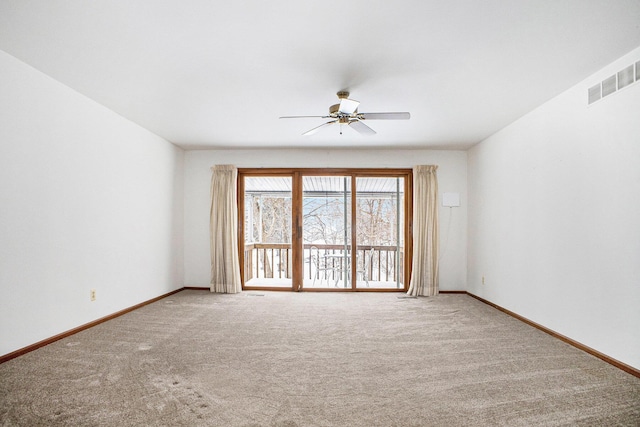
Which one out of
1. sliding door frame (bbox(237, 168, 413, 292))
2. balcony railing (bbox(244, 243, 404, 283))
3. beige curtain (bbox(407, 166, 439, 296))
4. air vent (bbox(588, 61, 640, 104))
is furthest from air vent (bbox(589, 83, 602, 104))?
balcony railing (bbox(244, 243, 404, 283))

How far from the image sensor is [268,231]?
713cm

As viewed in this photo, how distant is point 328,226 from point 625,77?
177 inches

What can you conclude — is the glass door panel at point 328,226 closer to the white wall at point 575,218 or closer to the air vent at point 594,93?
the white wall at point 575,218

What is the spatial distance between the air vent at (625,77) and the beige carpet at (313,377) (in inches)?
85.7

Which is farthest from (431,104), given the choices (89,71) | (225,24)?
(89,71)

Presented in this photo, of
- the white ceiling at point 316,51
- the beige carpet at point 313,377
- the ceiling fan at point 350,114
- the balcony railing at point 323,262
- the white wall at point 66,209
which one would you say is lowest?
the beige carpet at point 313,377

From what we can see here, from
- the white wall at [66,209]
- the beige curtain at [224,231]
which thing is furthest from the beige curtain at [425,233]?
the white wall at [66,209]

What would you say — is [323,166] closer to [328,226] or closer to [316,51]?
[328,226]

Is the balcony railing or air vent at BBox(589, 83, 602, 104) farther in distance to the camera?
the balcony railing

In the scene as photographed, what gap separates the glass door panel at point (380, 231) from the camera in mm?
5949

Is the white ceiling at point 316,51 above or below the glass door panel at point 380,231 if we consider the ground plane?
above

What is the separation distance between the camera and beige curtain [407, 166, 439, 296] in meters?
5.46

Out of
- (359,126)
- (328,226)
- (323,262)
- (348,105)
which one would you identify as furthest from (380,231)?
(348,105)

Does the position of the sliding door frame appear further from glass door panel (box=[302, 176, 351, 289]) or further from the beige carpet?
the beige carpet
